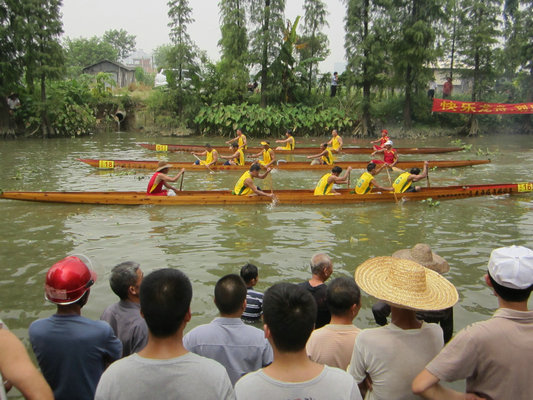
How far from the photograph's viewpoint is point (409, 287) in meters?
2.56

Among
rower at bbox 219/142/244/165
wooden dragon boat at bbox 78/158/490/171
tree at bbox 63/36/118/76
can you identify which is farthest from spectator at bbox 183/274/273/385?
tree at bbox 63/36/118/76

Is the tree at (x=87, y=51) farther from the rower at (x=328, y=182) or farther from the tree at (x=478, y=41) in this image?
the rower at (x=328, y=182)

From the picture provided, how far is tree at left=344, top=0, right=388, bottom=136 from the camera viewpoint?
83.4 feet

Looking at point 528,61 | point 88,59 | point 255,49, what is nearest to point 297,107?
point 255,49

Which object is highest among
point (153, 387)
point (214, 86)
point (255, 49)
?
point (255, 49)

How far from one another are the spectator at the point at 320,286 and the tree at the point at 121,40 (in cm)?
7526

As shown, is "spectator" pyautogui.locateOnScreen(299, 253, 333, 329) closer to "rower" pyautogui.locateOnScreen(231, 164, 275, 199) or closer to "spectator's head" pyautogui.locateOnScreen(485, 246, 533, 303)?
"spectator's head" pyautogui.locateOnScreen(485, 246, 533, 303)

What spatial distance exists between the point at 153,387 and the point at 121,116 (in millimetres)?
31808

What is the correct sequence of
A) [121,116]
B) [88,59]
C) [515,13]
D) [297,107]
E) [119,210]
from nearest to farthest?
[119,210] < [515,13] < [297,107] < [121,116] < [88,59]

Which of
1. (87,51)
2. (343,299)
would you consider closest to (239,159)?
(343,299)

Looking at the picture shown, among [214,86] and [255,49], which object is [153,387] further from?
[214,86]

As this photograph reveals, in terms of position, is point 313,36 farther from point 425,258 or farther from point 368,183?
point 425,258

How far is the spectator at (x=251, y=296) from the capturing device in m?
4.19

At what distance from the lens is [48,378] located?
8.43 ft
